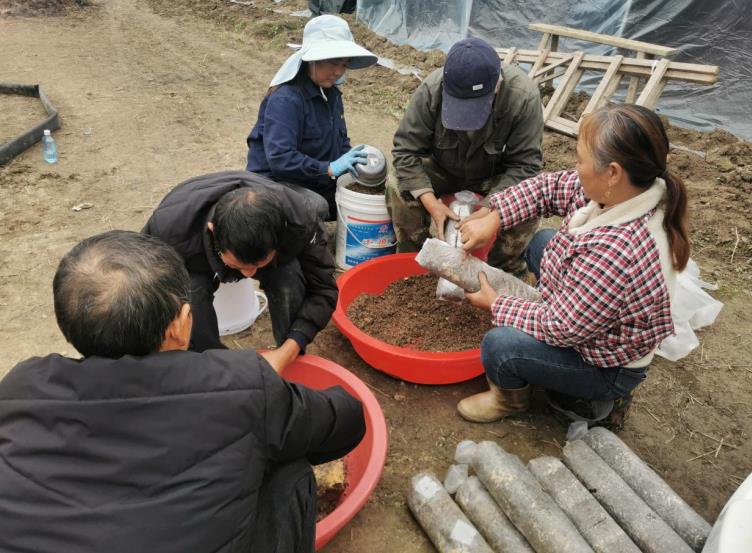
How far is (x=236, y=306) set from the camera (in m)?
2.75

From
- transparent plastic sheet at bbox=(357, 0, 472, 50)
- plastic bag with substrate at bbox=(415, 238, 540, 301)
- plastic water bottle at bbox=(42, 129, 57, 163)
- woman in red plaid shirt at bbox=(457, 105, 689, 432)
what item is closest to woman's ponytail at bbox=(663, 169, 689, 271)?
woman in red plaid shirt at bbox=(457, 105, 689, 432)

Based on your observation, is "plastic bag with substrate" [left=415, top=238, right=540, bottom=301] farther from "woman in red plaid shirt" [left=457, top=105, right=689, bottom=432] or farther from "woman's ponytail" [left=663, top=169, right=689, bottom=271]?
"woman's ponytail" [left=663, top=169, right=689, bottom=271]

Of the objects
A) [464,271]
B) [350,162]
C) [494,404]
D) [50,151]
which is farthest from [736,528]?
[50,151]

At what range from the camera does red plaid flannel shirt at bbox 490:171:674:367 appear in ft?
5.87

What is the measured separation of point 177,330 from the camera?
1.25 metres

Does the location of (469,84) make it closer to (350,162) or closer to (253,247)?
(350,162)

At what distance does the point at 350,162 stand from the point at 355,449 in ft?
5.21

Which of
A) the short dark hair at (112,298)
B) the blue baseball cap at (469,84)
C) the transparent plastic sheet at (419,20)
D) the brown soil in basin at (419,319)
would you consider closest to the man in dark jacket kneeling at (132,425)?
the short dark hair at (112,298)

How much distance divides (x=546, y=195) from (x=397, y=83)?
456 cm

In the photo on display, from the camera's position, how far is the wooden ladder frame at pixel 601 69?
196 inches

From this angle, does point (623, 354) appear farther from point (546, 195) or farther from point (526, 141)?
point (526, 141)

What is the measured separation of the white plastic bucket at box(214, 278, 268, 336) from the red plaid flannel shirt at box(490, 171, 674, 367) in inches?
47.9

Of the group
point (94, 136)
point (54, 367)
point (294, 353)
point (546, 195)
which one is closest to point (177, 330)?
point (54, 367)

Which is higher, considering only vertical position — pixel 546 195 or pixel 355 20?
pixel 546 195
